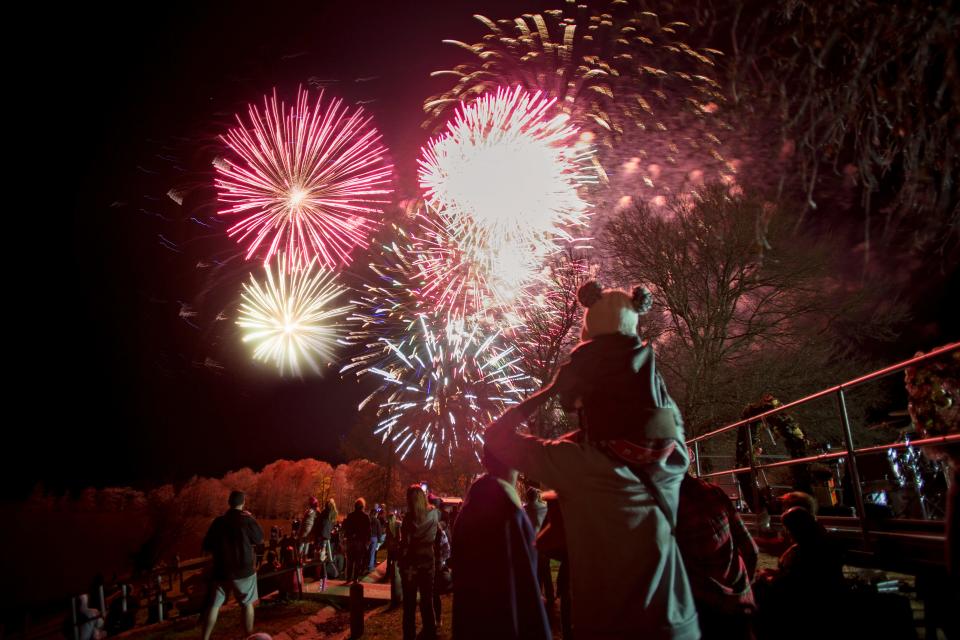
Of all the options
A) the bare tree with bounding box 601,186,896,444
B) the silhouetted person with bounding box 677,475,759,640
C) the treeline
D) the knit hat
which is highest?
the bare tree with bounding box 601,186,896,444

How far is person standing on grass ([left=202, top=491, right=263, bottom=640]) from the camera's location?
285 inches

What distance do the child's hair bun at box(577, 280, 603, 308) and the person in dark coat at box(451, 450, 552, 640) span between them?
3.11ft

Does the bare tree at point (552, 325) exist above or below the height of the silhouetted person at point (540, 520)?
above

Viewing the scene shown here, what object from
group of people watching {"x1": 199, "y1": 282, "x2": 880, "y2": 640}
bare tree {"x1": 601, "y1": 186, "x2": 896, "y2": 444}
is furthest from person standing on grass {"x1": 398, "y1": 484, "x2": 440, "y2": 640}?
bare tree {"x1": 601, "y1": 186, "x2": 896, "y2": 444}

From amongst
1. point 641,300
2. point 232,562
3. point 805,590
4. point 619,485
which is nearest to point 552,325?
point 232,562

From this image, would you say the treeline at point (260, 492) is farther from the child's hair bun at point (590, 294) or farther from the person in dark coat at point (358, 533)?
the child's hair bun at point (590, 294)

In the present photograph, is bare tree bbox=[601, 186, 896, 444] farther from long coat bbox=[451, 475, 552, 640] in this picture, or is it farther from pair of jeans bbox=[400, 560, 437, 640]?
long coat bbox=[451, 475, 552, 640]

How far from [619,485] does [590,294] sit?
0.96m

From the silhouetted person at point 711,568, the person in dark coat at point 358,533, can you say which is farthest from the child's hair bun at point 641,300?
the person in dark coat at point 358,533

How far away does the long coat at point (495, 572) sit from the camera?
2637 millimetres

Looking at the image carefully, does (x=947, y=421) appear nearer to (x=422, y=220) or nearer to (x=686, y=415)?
(x=422, y=220)

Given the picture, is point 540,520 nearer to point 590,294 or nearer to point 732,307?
point 590,294

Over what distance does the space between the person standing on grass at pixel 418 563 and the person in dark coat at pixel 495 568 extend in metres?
5.17

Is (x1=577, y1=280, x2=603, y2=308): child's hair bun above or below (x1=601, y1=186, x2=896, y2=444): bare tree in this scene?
below
